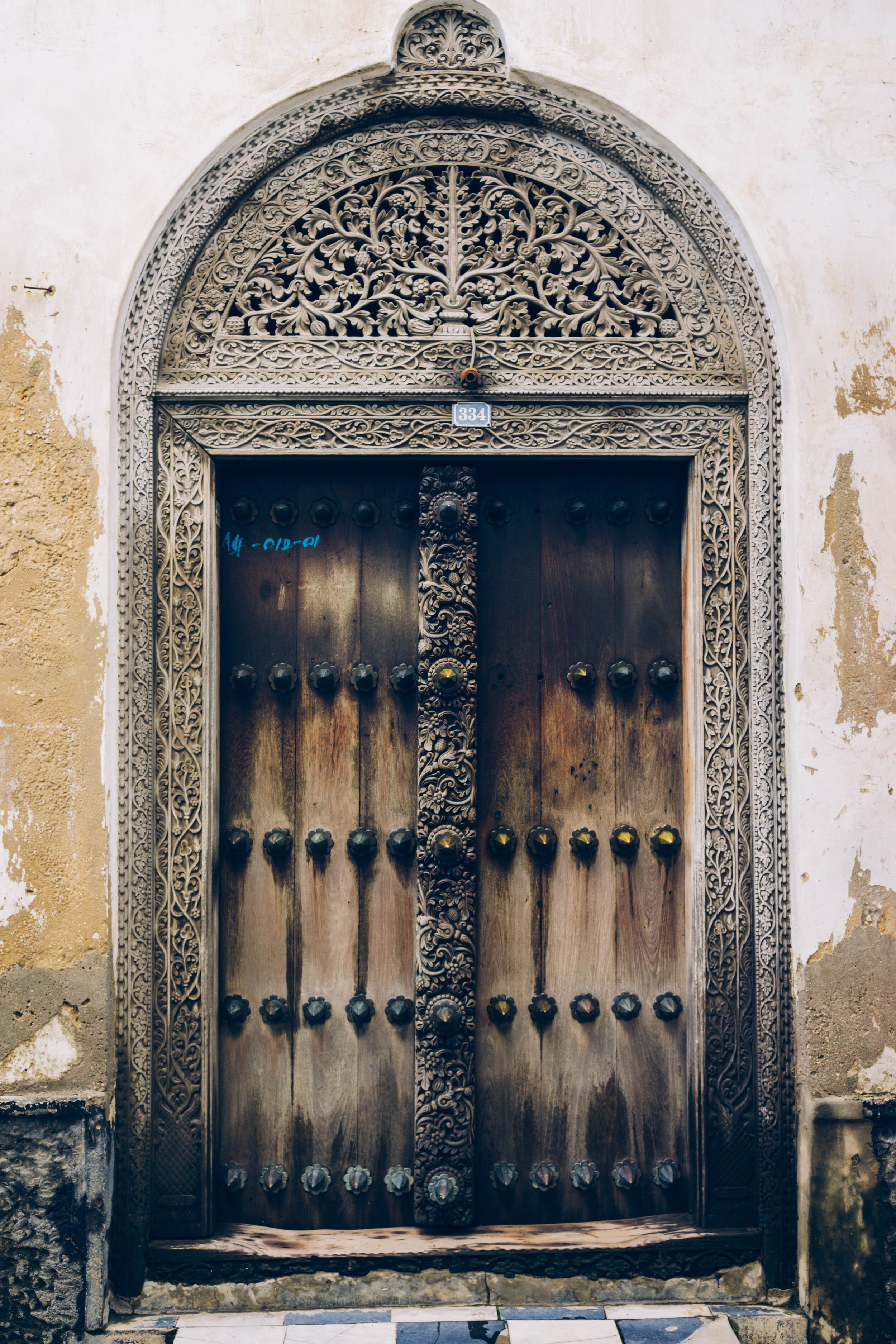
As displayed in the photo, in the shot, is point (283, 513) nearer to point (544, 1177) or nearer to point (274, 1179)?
point (274, 1179)

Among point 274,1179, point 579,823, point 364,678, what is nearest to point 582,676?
point 579,823

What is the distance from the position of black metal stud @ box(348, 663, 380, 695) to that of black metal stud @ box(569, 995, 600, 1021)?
0.94 meters

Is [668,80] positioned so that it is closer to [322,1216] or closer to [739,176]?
[739,176]

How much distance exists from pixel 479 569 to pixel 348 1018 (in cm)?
119

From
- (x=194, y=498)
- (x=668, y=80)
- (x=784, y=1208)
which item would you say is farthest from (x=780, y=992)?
(x=668, y=80)

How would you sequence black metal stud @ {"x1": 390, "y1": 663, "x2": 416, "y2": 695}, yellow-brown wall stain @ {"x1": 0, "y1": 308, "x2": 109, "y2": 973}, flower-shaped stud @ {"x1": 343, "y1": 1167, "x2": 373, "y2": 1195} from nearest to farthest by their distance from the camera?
yellow-brown wall stain @ {"x1": 0, "y1": 308, "x2": 109, "y2": 973} → flower-shaped stud @ {"x1": 343, "y1": 1167, "x2": 373, "y2": 1195} → black metal stud @ {"x1": 390, "y1": 663, "x2": 416, "y2": 695}

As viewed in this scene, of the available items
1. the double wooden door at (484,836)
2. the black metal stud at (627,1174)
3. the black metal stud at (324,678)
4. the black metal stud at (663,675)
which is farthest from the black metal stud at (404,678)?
the black metal stud at (627,1174)

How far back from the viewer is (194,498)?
84.3 inches

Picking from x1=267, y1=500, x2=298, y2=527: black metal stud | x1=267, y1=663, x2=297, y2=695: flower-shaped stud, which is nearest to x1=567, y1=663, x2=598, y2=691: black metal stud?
x1=267, y1=663, x2=297, y2=695: flower-shaped stud

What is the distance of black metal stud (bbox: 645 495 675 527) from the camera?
2262 millimetres

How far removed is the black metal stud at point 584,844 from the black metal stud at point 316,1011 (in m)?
0.74

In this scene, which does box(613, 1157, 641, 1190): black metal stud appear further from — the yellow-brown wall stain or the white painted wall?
the yellow-brown wall stain

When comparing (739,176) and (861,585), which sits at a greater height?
(739,176)

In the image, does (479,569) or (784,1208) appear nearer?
(784,1208)
